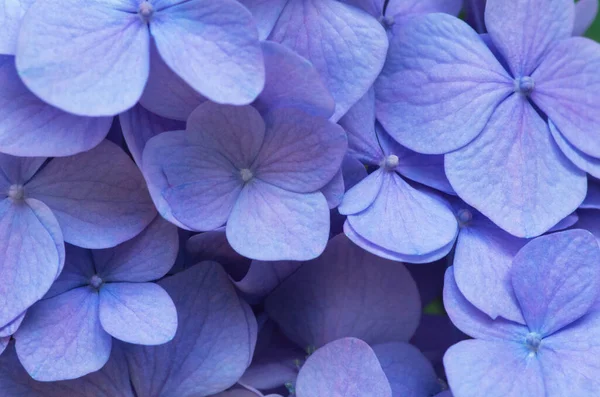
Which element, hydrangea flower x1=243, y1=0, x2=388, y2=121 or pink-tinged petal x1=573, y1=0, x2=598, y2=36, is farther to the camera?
pink-tinged petal x1=573, y1=0, x2=598, y2=36

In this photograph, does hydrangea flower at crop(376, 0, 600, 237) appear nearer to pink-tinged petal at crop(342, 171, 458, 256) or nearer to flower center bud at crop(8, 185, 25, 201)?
pink-tinged petal at crop(342, 171, 458, 256)

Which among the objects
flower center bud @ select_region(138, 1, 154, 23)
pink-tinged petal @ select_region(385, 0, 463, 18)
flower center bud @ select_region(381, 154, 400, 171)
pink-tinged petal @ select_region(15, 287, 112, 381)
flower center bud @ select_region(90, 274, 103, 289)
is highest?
flower center bud @ select_region(138, 1, 154, 23)

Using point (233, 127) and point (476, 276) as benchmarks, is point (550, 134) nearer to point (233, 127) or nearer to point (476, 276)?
point (476, 276)

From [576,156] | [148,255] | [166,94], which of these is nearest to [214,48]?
[166,94]

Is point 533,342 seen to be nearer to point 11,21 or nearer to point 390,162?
point 390,162

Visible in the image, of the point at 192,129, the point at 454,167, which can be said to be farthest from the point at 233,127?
the point at 454,167

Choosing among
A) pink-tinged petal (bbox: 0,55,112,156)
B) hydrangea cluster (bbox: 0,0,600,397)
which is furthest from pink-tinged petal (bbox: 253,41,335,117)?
pink-tinged petal (bbox: 0,55,112,156)
